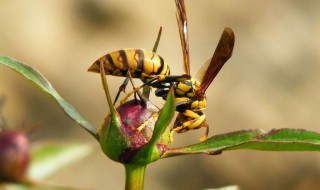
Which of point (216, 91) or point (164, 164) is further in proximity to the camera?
point (216, 91)

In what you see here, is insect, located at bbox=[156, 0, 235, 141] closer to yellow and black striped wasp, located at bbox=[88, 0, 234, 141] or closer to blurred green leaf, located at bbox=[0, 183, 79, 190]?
yellow and black striped wasp, located at bbox=[88, 0, 234, 141]

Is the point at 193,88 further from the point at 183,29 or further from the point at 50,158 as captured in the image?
the point at 50,158

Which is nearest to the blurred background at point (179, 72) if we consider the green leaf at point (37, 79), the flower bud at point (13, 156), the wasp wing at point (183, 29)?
the wasp wing at point (183, 29)

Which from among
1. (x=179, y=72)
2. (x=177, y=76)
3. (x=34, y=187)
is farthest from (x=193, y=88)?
(x=179, y=72)

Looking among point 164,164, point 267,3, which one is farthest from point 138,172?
point 267,3

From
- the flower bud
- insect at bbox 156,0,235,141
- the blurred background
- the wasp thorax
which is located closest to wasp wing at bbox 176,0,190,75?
insect at bbox 156,0,235,141

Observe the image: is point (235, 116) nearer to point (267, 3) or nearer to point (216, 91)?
point (216, 91)
